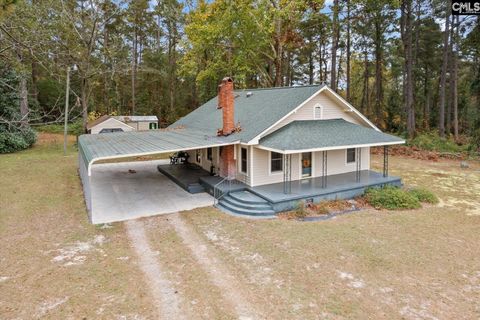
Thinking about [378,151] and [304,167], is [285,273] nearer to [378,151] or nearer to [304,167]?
[304,167]

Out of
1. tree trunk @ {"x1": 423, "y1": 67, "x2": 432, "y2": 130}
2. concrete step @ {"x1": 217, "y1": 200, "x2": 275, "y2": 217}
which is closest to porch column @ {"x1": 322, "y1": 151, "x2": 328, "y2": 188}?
concrete step @ {"x1": 217, "y1": 200, "x2": 275, "y2": 217}

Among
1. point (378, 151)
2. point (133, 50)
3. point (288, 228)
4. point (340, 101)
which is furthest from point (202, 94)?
point (288, 228)

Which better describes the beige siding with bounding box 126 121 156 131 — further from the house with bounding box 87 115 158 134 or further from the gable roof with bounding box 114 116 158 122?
the house with bounding box 87 115 158 134

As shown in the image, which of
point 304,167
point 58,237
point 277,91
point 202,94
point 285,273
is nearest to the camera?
point 285,273

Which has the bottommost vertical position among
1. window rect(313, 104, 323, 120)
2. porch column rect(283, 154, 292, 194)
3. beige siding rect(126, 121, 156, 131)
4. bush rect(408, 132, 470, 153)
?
Result: porch column rect(283, 154, 292, 194)

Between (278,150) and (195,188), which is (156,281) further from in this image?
(195,188)

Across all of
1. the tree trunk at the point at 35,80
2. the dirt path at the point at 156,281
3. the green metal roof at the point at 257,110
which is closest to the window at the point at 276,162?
the green metal roof at the point at 257,110

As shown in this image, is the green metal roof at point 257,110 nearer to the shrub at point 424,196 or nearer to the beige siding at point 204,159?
the beige siding at point 204,159
